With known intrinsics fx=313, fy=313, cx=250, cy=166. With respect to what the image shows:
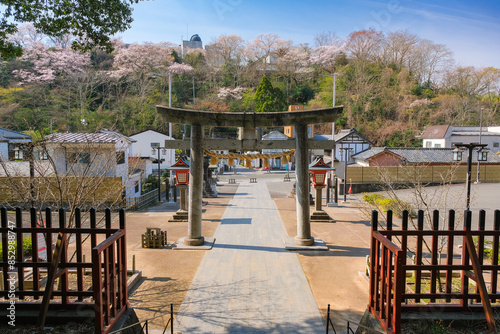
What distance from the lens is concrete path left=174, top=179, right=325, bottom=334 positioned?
639 centimetres

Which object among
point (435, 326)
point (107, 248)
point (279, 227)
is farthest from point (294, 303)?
point (279, 227)

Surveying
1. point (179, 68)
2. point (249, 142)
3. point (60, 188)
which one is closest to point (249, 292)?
point (60, 188)

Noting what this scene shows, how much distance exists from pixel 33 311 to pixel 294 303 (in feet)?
17.1

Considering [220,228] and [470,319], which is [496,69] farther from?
[470,319]

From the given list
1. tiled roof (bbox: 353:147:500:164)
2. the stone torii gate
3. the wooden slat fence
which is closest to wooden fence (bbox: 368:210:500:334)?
the stone torii gate

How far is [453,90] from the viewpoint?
51219 mm

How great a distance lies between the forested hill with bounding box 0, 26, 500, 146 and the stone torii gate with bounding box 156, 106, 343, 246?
31.0 m

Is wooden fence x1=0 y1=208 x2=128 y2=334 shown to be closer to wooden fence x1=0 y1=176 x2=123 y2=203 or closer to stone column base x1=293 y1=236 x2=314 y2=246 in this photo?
wooden fence x1=0 y1=176 x2=123 y2=203

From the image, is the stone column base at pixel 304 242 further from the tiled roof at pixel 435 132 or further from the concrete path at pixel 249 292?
the tiled roof at pixel 435 132

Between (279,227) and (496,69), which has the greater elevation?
(496,69)

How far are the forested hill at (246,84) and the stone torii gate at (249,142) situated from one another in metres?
31.0

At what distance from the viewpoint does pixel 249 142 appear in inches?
468

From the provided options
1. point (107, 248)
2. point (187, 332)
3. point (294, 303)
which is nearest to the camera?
point (107, 248)

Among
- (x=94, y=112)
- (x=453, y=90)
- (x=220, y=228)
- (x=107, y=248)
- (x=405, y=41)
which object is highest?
(x=405, y=41)
